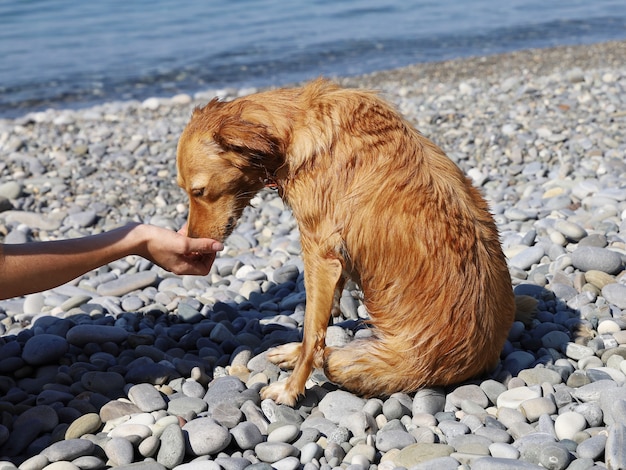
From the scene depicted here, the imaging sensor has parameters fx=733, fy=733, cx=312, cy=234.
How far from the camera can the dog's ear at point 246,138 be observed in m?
3.84

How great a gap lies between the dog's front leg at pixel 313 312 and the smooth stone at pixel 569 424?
4.09 feet

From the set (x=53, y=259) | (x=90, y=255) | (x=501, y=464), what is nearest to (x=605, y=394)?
(x=501, y=464)

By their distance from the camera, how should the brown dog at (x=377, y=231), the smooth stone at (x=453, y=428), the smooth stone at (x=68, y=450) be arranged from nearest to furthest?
the smooth stone at (x=68, y=450)
the smooth stone at (x=453, y=428)
the brown dog at (x=377, y=231)

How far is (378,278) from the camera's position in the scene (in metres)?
3.83

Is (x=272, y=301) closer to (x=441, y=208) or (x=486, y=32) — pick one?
(x=441, y=208)

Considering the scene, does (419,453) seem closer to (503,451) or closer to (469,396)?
(503,451)

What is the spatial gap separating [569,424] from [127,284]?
3.73 metres

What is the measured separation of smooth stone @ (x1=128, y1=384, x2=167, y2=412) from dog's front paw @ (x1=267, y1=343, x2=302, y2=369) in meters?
0.74

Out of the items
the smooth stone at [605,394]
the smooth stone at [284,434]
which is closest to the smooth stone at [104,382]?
the smooth stone at [284,434]

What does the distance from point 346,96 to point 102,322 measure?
7.89 feet

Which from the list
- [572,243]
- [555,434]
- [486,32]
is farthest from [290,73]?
[555,434]

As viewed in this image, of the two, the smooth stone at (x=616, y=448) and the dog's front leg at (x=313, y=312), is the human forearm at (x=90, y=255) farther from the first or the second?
the smooth stone at (x=616, y=448)

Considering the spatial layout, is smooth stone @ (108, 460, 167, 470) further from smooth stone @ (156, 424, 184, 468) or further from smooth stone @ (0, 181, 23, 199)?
smooth stone @ (0, 181, 23, 199)

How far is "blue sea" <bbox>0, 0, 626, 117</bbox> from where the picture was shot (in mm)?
16984
